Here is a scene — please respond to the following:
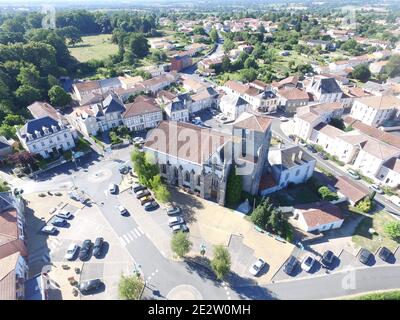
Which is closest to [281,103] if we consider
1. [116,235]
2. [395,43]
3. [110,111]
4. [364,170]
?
[364,170]

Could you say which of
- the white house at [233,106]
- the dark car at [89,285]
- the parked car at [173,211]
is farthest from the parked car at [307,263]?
the white house at [233,106]

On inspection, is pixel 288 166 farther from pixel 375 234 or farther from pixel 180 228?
pixel 180 228

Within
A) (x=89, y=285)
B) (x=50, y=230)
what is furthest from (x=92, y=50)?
(x=89, y=285)

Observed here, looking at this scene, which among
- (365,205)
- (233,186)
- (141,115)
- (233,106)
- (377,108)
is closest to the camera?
(233,186)

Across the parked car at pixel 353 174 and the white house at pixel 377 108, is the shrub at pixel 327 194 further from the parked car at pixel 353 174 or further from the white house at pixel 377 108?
the white house at pixel 377 108

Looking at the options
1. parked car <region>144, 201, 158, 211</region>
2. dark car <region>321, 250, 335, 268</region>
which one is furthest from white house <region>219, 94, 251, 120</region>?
dark car <region>321, 250, 335, 268</region>

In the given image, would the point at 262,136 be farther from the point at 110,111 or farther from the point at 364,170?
the point at 110,111
